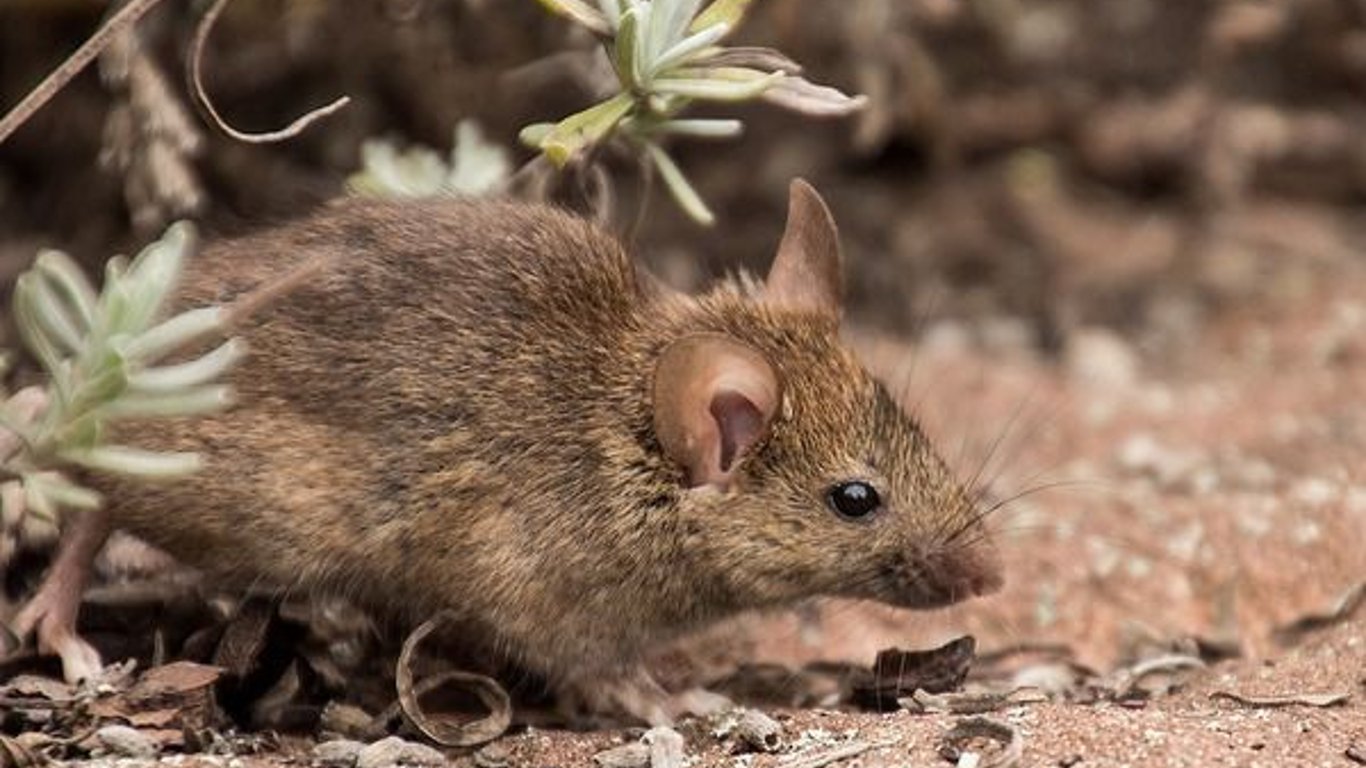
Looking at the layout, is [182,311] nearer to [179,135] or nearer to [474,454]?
[474,454]

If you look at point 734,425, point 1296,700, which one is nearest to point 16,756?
point 734,425

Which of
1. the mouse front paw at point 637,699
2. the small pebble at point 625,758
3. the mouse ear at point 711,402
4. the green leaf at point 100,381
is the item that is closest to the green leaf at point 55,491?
the green leaf at point 100,381

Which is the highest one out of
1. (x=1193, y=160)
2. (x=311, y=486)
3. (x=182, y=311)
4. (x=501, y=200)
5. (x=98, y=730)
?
(x=1193, y=160)

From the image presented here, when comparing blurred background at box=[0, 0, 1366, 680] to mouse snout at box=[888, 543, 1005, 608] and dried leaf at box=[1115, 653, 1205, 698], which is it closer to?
dried leaf at box=[1115, 653, 1205, 698]

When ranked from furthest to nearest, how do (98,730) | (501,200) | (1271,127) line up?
1. (1271,127)
2. (501,200)
3. (98,730)

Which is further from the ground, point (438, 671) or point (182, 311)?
point (182, 311)

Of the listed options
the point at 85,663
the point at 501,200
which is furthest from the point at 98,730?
the point at 501,200

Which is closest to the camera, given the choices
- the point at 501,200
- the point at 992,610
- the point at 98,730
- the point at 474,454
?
the point at 98,730
